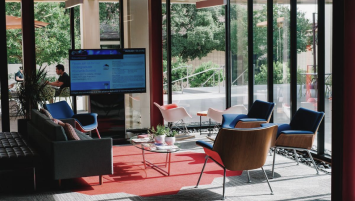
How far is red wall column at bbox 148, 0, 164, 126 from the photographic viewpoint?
10.3 meters

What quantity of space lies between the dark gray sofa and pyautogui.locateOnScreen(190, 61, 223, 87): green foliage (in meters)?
5.02

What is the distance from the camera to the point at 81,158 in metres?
6.21

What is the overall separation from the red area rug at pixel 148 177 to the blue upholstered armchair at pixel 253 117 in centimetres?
80

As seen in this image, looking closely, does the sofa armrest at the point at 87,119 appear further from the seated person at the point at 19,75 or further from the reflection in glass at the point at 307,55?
the reflection in glass at the point at 307,55

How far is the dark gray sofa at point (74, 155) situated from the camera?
6.10 metres

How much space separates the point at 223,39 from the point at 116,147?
3.57 metres

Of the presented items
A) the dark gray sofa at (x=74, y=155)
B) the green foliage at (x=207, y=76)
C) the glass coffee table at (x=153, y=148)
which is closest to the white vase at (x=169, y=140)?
the glass coffee table at (x=153, y=148)

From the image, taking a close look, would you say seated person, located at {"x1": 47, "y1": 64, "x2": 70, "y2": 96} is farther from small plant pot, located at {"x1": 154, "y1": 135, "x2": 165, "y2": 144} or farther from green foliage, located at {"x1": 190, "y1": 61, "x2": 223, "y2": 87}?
small plant pot, located at {"x1": 154, "y1": 135, "x2": 165, "y2": 144}

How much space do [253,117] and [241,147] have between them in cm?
301

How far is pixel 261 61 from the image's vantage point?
958 centimetres

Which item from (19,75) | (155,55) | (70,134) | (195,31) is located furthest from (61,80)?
(70,134)

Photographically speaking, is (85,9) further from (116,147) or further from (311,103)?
(311,103)

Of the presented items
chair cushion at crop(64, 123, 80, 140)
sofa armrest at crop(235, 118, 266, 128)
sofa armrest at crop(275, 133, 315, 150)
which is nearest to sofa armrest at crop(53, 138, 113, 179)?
chair cushion at crop(64, 123, 80, 140)

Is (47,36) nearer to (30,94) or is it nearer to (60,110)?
(30,94)
